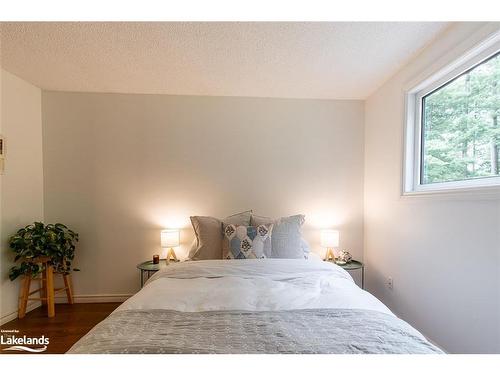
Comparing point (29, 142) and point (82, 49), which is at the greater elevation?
point (82, 49)

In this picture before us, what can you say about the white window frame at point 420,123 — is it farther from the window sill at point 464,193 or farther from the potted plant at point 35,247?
the potted plant at point 35,247

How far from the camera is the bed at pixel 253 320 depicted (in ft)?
3.05

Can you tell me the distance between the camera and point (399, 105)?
2201 mm

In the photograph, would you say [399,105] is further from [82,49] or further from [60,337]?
[60,337]

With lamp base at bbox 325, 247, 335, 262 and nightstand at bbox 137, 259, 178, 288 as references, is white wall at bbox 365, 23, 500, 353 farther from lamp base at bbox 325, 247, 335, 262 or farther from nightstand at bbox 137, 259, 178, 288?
nightstand at bbox 137, 259, 178, 288

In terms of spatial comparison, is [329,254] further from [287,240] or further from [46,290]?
[46,290]

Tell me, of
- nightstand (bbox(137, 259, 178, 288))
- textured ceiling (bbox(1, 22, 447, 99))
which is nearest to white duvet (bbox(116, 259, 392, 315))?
nightstand (bbox(137, 259, 178, 288))

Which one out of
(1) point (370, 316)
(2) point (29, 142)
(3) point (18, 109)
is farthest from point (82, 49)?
(1) point (370, 316)

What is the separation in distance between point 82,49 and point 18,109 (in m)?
1.16

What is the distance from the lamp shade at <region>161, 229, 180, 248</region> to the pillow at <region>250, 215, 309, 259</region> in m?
0.95

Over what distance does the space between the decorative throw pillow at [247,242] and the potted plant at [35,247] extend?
166cm

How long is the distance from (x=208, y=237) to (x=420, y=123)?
2.11m

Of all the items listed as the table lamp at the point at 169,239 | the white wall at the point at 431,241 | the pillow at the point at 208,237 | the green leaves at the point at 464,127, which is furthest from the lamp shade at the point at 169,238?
the green leaves at the point at 464,127

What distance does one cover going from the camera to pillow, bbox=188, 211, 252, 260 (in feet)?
7.29
